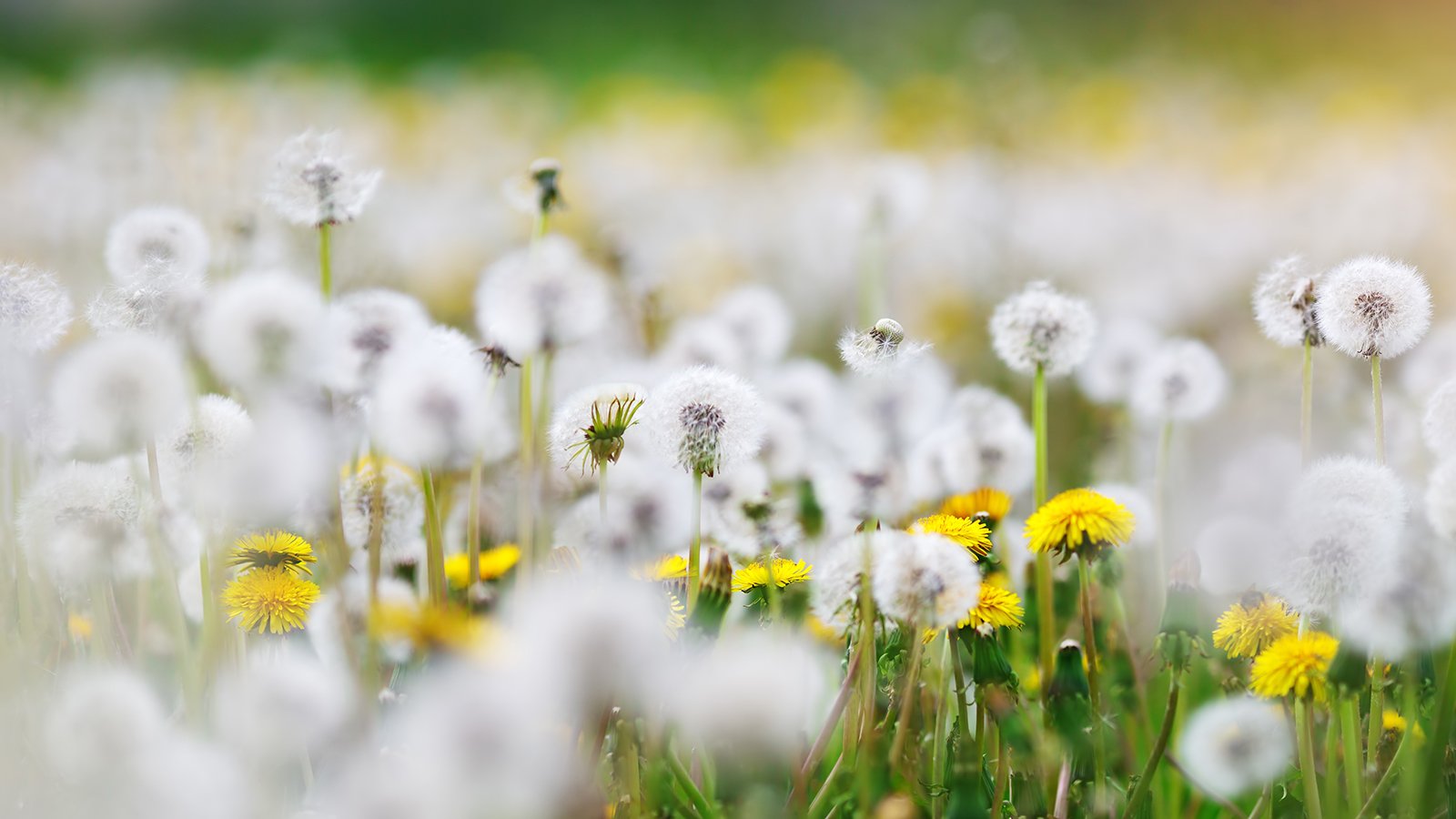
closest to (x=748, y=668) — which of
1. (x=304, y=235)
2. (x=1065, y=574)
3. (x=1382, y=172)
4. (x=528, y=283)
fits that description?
(x=528, y=283)

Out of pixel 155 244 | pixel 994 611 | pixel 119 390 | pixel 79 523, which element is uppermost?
pixel 155 244

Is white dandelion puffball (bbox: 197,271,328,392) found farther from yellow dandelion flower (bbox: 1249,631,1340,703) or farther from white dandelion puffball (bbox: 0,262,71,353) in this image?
yellow dandelion flower (bbox: 1249,631,1340,703)

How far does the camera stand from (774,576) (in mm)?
1196

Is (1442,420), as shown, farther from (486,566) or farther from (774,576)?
(486,566)

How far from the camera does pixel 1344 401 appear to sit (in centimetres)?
239

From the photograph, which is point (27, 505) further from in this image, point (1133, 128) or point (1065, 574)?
point (1133, 128)

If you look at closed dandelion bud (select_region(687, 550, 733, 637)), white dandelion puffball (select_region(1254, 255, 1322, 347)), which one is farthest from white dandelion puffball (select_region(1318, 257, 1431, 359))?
closed dandelion bud (select_region(687, 550, 733, 637))

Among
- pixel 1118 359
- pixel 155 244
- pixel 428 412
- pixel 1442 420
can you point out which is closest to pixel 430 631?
pixel 428 412

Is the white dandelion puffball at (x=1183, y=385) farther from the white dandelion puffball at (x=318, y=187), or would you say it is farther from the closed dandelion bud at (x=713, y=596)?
the white dandelion puffball at (x=318, y=187)

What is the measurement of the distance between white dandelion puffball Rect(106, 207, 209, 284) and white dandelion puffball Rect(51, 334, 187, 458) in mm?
317

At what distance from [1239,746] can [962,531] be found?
30 cm

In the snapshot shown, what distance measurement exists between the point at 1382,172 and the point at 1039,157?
1.09 metres

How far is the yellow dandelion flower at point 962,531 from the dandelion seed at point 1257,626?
226mm

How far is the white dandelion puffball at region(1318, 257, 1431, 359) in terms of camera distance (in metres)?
1.13
